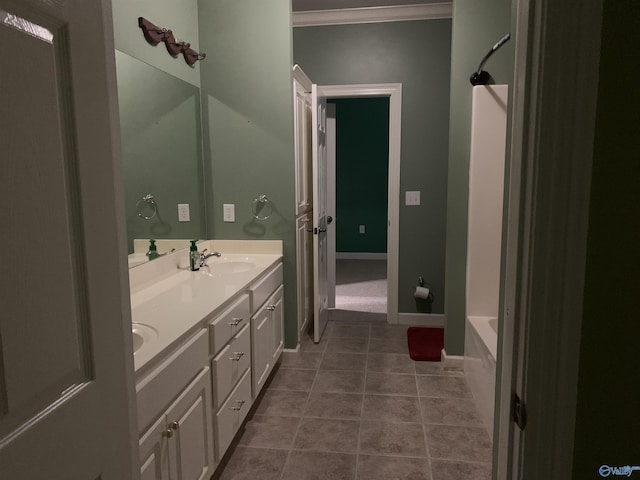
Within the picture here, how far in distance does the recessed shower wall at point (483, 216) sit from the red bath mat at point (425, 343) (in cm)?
44

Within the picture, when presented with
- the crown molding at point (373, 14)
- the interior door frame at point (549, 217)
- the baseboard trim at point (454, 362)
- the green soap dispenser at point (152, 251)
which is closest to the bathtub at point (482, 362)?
the baseboard trim at point (454, 362)

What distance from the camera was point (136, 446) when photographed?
930 millimetres

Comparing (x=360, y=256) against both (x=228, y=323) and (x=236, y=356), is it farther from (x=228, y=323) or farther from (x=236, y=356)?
(x=228, y=323)

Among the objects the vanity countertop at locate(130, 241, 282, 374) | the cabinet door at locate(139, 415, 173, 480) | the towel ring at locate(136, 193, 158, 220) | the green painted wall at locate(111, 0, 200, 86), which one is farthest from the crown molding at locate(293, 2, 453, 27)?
the cabinet door at locate(139, 415, 173, 480)

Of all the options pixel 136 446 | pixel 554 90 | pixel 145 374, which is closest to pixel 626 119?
pixel 554 90

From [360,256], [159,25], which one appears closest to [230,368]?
[159,25]

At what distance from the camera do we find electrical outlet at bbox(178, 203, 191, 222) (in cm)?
279

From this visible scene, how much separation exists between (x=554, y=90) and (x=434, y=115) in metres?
3.35

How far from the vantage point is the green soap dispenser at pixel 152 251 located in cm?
242

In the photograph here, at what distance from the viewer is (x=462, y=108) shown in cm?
297

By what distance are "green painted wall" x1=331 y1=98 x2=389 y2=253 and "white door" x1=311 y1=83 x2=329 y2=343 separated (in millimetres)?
2997

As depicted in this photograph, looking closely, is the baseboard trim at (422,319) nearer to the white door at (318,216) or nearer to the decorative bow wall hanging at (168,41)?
the white door at (318,216)

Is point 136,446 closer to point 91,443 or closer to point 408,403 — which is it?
point 91,443

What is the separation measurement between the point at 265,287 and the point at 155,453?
4.51ft
